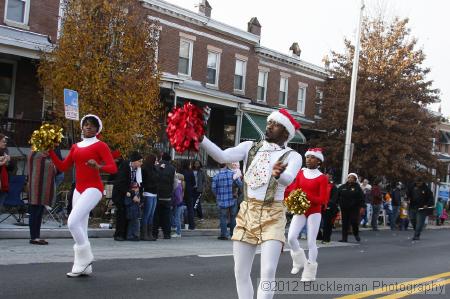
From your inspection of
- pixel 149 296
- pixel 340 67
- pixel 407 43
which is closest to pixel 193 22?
pixel 340 67

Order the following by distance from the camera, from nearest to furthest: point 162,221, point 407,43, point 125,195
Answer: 1. point 125,195
2. point 162,221
3. point 407,43

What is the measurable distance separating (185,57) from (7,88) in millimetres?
8820

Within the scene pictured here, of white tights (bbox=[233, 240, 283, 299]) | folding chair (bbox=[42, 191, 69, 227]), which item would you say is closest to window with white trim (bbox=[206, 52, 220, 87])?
folding chair (bbox=[42, 191, 69, 227])

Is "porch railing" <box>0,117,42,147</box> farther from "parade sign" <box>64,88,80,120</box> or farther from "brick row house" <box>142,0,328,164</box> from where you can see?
"parade sign" <box>64,88,80,120</box>

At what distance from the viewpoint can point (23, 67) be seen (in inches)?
741

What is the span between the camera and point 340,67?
31.2m

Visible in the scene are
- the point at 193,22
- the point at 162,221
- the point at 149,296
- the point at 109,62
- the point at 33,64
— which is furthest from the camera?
the point at 193,22

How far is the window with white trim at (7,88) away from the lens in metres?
18.7

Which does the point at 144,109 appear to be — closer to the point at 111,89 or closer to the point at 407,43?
the point at 111,89

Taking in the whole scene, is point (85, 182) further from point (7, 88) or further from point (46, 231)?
point (7, 88)

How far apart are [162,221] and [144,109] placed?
4125 millimetres

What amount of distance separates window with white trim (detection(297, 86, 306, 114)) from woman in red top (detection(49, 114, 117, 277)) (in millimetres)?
26457

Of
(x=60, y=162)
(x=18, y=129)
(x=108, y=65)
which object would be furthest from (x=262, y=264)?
(x=18, y=129)

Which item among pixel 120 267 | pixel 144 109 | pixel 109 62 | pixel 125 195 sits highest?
pixel 109 62
